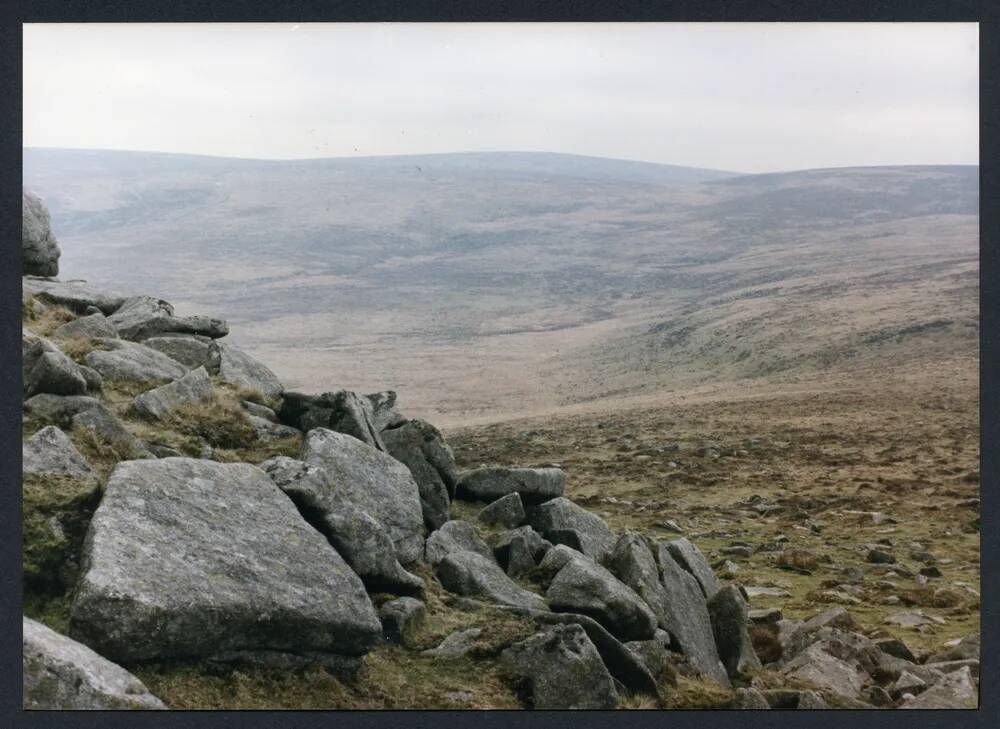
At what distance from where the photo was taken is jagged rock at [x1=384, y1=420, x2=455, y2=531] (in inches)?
631

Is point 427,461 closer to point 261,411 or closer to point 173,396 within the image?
point 261,411

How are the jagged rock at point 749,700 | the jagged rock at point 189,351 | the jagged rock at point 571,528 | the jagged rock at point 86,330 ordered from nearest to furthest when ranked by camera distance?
the jagged rock at point 749,700 < the jagged rock at point 571,528 < the jagged rock at point 86,330 < the jagged rock at point 189,351

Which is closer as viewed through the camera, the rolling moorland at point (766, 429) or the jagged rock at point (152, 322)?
the jagged rock at point (152, 322)

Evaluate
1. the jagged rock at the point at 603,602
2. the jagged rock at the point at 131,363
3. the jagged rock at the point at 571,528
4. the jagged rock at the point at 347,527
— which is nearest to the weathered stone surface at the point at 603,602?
the jagged rock at the point at 603,602

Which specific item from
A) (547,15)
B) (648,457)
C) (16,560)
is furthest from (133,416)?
(648,457)

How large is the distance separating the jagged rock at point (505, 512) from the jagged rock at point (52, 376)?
6.19m

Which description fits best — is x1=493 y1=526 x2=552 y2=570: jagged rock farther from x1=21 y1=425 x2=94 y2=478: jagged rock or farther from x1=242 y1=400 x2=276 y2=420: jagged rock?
x1=21 y1=425 x2=94 y2=478: jagged rock

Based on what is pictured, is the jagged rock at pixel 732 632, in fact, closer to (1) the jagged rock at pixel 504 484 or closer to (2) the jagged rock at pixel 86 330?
(1) the jagged rock at pixel 504 484

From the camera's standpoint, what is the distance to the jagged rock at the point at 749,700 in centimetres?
1345

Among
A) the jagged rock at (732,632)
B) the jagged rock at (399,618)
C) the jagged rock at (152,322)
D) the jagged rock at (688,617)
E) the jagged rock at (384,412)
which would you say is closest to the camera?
the jagged rock at (399,618)

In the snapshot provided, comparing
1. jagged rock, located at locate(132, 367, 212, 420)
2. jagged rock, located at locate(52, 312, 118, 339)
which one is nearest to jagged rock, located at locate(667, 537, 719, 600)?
jagged rock, located at locate(132, 367, 212, 420)

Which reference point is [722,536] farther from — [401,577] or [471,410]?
[471,410]

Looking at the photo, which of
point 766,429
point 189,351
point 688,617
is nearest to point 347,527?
point 688,617

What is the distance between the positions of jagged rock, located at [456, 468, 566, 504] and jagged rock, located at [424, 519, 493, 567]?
1.75 metres
